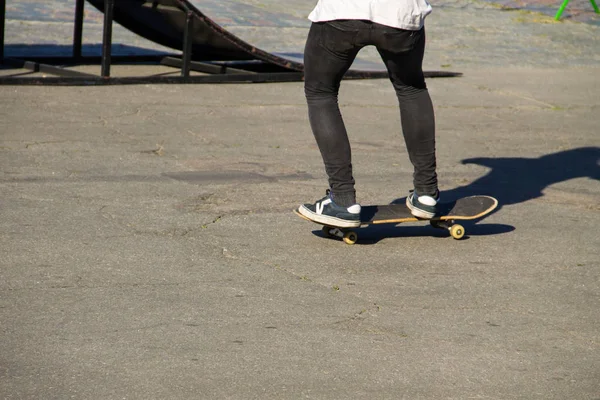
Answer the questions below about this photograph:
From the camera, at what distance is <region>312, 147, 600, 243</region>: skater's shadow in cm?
568

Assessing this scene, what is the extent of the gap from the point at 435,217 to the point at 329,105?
33.1 inches

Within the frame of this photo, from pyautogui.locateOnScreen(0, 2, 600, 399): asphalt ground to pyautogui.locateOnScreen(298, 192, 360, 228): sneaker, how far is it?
14cm

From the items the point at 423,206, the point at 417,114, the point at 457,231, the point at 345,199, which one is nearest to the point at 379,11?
the point at 417,114

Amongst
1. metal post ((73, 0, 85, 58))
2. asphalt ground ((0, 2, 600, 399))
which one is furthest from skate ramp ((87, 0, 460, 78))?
asphalt ground ((0, 2, 600, 399))

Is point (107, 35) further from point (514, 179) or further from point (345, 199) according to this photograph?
point (345, 199)

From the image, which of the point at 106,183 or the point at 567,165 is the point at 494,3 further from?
the point at 106,183

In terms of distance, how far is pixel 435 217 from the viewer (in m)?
5.38

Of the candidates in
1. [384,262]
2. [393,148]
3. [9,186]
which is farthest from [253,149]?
[384,262]

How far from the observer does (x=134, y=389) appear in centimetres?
327

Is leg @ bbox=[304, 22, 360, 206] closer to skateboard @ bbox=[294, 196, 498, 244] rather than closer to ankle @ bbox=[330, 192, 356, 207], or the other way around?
ankle @ bbox=[330, 192, 356, 207]

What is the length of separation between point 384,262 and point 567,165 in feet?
10.7

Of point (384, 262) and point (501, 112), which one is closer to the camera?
point (384, 262)

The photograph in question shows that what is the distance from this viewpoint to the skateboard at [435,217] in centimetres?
528

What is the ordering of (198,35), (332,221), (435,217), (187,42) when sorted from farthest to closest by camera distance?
1. (198,35)
2. (187,42)
3. (435,217)
4. (332,221)
